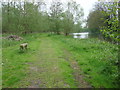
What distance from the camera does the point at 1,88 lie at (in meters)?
4.46

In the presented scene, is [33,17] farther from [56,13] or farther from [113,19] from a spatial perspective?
[113,19]

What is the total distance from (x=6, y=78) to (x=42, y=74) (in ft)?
5.80

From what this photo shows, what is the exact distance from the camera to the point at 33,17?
2950 centimetres

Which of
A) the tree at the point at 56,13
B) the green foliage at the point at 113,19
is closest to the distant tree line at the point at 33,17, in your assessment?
the tree at the point at 56,13

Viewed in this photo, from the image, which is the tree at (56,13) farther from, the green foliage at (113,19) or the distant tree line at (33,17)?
the green foliage at (113,19)

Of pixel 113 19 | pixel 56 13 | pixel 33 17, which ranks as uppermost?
pixel 56 13

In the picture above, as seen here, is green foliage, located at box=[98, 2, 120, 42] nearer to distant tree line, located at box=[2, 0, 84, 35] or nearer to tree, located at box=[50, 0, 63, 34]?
distant tree line, located at box=[2, 0, 84, 35]

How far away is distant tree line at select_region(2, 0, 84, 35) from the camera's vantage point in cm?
2634

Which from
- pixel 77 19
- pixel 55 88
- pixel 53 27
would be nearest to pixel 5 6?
pixel 53 27

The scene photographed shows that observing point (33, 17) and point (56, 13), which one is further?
point (56, 13)

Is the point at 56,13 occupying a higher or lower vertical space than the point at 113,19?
higher

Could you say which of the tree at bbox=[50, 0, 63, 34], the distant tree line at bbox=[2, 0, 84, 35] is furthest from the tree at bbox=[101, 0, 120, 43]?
the tree at bbox=[50, 0, 63, 34]

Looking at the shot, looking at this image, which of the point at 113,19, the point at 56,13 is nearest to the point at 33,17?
the point at 56,13

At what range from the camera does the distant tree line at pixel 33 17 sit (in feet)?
86.4
